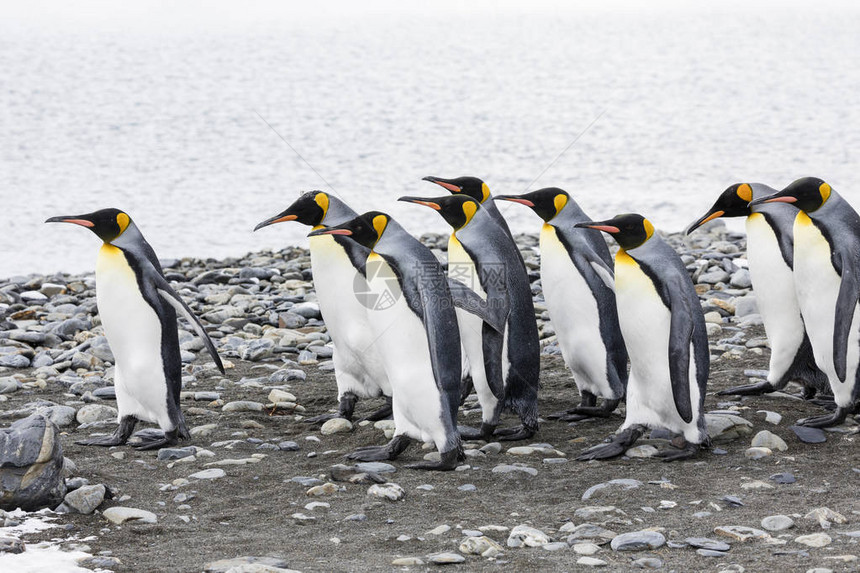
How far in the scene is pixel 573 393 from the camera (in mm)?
4809

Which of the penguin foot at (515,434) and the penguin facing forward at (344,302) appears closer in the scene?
the penguin foot at (515,434)

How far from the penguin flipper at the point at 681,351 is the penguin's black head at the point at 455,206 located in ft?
2.96

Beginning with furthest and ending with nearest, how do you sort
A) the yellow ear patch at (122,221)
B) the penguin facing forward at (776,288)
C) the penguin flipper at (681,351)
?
1. the penguin facing forward at (776,288)
2. the yellow ear patch at (122,221)
3. the penguin flipper at (681,351)

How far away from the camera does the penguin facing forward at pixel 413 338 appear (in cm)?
372

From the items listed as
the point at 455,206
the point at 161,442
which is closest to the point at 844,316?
the point at 455,206

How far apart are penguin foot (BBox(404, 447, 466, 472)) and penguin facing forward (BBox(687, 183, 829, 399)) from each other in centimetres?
144

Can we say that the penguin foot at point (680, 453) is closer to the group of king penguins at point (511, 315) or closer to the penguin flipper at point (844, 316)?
the group of king penguins at point (511, 315)

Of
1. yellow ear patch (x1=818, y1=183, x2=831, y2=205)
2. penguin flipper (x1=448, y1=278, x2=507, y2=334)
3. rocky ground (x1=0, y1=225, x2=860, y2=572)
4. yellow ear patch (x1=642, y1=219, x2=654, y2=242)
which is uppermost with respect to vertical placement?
yellow ear patch (x1=818, y1=183, x2=831, y2=205)

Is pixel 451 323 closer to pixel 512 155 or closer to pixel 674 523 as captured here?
pixel 674 523

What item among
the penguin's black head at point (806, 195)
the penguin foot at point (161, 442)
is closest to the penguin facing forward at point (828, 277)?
the penguin's black head at point (806, 195)

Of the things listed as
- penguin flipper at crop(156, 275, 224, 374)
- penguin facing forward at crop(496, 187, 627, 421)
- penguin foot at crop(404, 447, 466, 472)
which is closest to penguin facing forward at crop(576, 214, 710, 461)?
penguin facing forward at crop(496, 187, 627, 421)

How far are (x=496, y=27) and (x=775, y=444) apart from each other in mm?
59572

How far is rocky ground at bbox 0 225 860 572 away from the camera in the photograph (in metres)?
2.82

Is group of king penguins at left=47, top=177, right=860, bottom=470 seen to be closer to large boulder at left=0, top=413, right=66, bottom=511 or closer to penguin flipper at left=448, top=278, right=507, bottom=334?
penguin flipper at left=448, top=278, right=507, bottom=334
